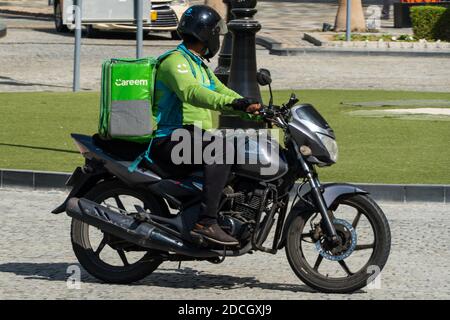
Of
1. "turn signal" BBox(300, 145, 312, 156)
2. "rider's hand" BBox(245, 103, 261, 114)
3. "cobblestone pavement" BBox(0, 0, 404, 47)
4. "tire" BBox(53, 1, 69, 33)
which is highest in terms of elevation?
"rider's hand" BBox(245, 103, 261, 114)

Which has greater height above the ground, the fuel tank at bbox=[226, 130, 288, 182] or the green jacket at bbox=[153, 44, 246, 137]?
the green jacket at bbox=[153, 44, 246, 137]

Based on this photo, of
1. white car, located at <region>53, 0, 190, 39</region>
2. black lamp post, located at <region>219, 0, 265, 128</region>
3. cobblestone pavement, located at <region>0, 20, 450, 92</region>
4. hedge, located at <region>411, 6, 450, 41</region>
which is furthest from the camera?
hedge, located at <region>411, 6, 450, 41</region>

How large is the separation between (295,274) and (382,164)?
4.75 meters

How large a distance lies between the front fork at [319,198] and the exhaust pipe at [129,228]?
0.67 m

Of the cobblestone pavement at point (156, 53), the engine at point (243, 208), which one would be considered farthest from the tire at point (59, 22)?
the engine at point (243, 208)

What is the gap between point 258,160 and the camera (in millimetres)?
7457

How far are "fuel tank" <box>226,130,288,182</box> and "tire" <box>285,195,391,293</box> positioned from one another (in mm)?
340

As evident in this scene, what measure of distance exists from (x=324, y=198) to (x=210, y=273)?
1.07 metres

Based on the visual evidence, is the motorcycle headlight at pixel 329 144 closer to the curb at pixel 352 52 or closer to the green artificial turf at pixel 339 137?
the green artificial turf at pixel 339 137

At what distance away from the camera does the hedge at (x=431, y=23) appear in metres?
29.7

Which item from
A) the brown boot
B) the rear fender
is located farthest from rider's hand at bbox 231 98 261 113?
the rear fender

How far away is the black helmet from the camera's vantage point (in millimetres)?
7758

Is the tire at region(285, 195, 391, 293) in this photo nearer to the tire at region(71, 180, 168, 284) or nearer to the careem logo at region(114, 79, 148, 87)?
the tire at region(71, 180, 168, 284)
